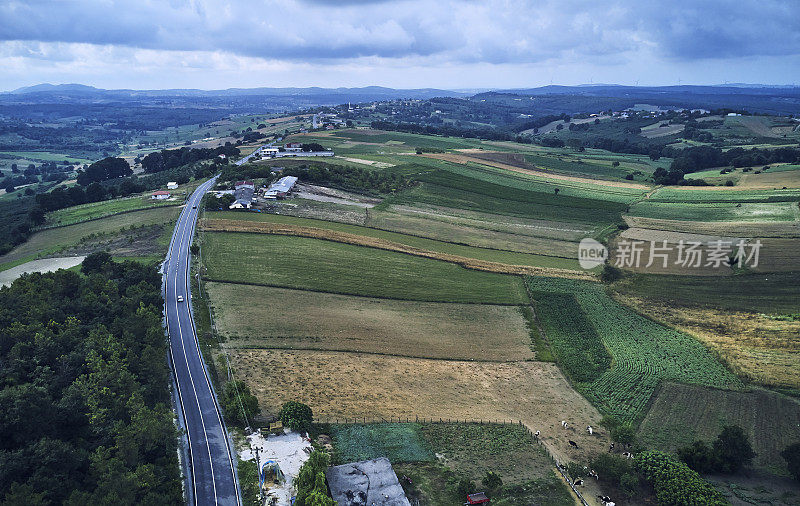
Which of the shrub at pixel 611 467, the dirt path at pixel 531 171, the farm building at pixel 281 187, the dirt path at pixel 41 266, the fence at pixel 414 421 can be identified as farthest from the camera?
the dirt path at pixel 531 171

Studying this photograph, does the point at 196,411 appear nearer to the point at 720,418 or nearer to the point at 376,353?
the point at 376,353

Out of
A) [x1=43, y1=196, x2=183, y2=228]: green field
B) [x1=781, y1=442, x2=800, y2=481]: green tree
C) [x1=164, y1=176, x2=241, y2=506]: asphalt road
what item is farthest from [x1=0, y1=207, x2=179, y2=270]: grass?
[x1=781, y1=442, x2=800, y2=481]: green tree

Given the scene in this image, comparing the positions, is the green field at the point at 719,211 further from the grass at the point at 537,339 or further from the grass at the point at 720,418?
the grass at the point at 720,418

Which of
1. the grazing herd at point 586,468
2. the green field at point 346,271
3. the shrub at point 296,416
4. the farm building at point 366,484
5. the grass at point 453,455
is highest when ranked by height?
the green field at point 346,271

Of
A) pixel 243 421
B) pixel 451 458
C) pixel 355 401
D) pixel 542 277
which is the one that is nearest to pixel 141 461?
pixel 243 421

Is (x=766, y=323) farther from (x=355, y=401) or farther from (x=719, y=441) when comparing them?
(x=355, y=401)

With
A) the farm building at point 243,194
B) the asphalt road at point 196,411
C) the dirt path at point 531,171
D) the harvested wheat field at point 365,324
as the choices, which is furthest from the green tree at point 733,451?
the dirt path at point 531,171

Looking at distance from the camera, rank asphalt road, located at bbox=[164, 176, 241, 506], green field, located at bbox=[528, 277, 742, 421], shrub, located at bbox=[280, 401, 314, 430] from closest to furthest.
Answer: asphalt road, located at bbox=[164, 176, 241, 506] < shrub, located at bbox=[280, 401, 314, 430] < green field, located at bbox=[528, 277, 742, 421]

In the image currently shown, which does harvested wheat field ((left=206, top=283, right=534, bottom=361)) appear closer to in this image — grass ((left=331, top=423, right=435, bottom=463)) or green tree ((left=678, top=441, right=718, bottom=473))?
grass ((left=331, top=423, right=435, bottom=463))
